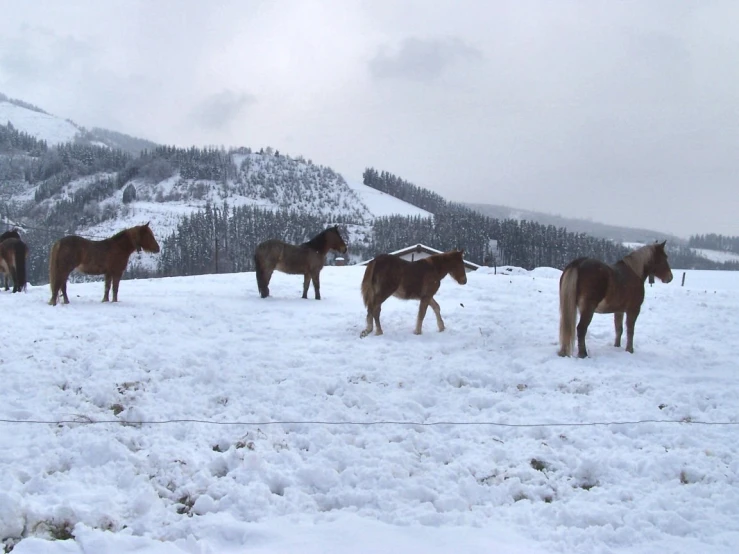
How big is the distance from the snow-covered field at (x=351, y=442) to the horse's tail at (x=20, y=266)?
201 inches

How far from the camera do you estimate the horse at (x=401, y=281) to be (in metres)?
10.1

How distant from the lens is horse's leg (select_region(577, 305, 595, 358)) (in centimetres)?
852

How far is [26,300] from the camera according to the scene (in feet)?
37.5

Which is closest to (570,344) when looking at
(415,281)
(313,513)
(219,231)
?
(415,281)

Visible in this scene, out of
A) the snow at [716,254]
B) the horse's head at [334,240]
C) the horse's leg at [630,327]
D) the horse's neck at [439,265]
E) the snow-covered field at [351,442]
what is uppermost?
the snow at [716,254]

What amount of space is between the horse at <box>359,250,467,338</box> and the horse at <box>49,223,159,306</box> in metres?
5.59

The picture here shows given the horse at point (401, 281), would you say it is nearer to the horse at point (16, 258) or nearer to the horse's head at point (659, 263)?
the horse's head at point (659, 263)

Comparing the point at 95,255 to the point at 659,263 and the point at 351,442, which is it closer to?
the point at 351,442

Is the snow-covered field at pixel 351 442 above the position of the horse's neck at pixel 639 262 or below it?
below

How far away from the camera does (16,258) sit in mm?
13875

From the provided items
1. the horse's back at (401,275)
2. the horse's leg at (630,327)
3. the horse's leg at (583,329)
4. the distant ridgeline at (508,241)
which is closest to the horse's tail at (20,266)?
the horse's back at (401,275)

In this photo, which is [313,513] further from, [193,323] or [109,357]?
[193,323]

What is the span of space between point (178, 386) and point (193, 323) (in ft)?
11.6

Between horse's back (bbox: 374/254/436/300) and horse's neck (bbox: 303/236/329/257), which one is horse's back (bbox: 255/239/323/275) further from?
horse's back (bbox: 374/254/436/300)
